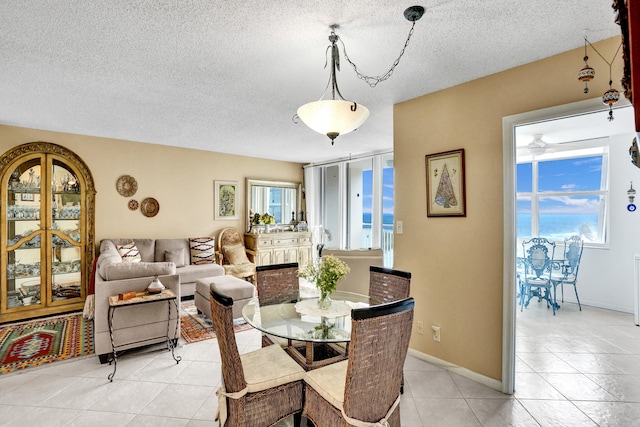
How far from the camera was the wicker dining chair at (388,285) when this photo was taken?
2.39m

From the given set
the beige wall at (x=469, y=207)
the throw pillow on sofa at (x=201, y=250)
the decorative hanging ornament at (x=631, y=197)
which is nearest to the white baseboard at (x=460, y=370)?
the beige wall at (x=469, y=207)

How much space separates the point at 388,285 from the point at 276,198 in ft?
15.1

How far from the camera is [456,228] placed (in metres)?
2.75

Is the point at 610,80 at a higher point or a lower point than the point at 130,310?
higher

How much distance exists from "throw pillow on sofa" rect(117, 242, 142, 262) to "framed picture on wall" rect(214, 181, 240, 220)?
5.07 ft

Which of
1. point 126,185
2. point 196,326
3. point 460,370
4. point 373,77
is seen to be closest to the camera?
point 373,77

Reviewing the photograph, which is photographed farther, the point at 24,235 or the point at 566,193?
the point at 566,193

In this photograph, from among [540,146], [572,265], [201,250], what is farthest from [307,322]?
[572,265]

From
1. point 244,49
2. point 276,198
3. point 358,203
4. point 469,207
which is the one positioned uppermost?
point 244,49

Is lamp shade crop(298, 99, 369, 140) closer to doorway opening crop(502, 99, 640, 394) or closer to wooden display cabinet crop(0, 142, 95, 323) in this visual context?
doorway opening crop(502, 99, 640, 394)

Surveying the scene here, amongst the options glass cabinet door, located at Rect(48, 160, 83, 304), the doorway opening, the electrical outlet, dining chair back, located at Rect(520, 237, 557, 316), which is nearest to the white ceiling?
glass cabinet door, located at Rect(48, 160, 83, 304)

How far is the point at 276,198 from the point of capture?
6.77 metres

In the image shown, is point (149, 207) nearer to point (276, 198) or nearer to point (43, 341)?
point (43, 341)

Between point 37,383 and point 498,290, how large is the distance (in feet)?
12.8
